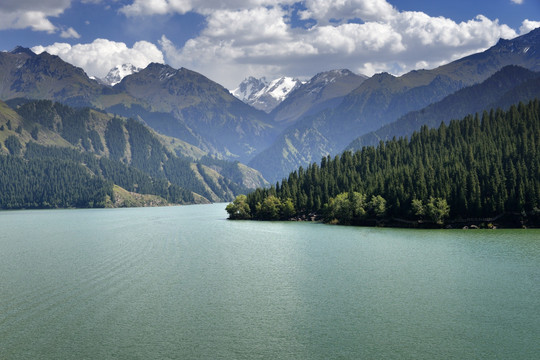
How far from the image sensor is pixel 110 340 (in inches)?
1877

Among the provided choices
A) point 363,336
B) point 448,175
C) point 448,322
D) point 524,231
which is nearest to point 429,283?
point 448,322

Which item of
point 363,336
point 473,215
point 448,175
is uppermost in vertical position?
point 448,175

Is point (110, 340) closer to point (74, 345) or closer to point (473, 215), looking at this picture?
point (74, 345)

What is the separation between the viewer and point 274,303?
2440 inches

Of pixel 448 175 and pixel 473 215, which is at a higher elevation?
pixel 448 175

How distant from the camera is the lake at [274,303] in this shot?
4531 centimetres

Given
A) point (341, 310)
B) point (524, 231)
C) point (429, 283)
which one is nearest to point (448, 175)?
point (524, 231)

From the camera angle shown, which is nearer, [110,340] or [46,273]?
[110,340]

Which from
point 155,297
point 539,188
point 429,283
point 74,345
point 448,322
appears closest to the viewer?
point 74,345

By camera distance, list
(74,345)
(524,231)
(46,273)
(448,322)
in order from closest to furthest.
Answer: (74,345)
(448,322)
(46,273)
(524,231)

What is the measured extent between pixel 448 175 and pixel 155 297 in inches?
6222

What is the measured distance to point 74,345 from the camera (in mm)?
46312

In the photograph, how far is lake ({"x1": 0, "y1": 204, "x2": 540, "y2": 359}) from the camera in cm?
4531

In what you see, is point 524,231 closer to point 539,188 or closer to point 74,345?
point 539,188
